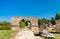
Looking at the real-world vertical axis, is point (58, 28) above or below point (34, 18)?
below

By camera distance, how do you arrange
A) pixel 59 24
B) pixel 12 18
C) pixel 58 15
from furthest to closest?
pixel 58 15, pixel 12 18, pixel 59 24

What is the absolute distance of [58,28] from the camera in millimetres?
28344

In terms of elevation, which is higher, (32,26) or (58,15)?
(58,15)

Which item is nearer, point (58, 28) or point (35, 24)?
point (58, 28)

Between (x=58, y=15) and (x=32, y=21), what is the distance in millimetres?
33108

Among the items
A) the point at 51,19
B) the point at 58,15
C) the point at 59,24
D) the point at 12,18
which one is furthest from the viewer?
the point at 58,15

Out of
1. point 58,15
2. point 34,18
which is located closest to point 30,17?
point 34,18

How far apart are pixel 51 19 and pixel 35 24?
26.1m

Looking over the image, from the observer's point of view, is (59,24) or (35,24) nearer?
(59,24)

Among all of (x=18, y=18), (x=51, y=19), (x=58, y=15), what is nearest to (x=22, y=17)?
(x=18, y=18)

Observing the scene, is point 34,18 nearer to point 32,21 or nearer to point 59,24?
point 32,21

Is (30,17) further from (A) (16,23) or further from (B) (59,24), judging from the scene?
(B) (59,24)

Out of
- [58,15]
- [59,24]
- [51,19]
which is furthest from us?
[58,15]

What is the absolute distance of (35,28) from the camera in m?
36.4
